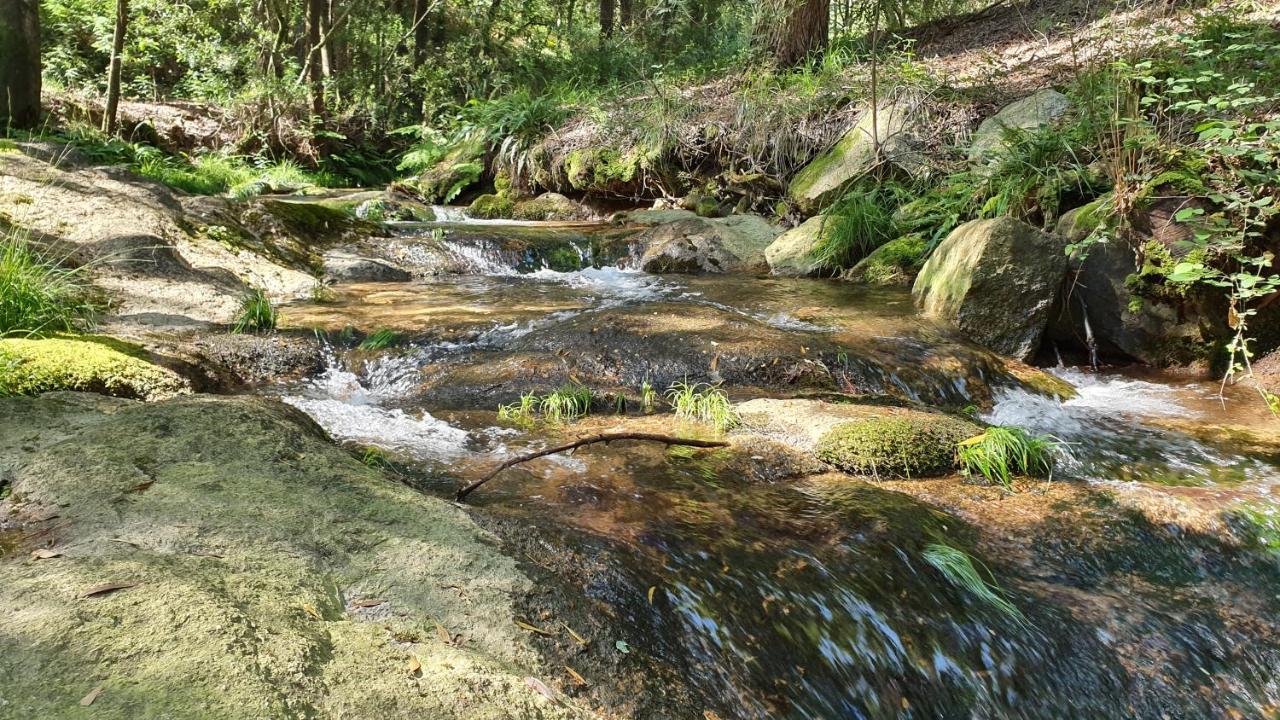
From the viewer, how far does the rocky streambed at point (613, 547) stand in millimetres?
1524

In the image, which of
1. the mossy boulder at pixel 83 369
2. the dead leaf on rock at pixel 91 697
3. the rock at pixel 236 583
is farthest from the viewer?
the mossy boulder at pixel 83 369

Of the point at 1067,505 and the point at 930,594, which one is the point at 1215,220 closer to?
the point at 1067,505

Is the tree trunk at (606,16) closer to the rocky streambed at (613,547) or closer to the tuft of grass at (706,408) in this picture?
the rocky streambed at (613,547)

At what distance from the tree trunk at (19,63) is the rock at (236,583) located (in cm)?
899

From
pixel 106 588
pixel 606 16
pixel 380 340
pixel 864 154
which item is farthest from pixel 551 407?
pixel 606 16

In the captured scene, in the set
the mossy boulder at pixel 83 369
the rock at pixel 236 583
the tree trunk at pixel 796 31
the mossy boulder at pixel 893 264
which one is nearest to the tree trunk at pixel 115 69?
the tree trunk at pixel 796 31

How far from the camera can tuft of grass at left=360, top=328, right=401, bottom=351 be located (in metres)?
5.00

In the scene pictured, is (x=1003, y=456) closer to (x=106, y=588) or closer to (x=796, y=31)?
(x=106, y=588)

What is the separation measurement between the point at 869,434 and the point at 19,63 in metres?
11.0

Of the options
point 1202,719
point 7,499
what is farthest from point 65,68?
point 1202,719

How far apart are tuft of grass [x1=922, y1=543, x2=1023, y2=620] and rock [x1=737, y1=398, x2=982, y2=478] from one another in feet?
2.53

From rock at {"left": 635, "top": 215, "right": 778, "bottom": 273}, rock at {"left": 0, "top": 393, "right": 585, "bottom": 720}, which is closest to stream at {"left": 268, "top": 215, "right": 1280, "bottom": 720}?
rock at {"left": 0, "top": 393, "right": 585, "bottom": 720}

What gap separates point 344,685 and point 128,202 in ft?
22.2

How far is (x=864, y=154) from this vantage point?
9.27 meters
